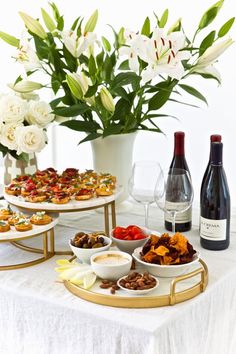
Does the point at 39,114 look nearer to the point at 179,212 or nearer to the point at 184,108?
the point at 179,212

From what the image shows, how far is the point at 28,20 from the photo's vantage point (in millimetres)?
1555

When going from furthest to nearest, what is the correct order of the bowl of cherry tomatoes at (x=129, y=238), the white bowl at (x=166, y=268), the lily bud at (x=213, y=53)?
the lily bud at (x=213, y=53)
the bowl of cherry tomatoes at (x=129, y=238)
the white bowl at (x=166, y=268)

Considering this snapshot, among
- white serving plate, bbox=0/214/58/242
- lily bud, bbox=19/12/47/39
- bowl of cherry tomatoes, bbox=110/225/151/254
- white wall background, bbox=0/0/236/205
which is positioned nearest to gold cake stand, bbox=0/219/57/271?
white serving plate, bbox=0/214/58/242

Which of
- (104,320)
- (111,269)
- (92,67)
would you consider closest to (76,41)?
(92,67)

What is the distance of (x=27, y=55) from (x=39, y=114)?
0.54 ft

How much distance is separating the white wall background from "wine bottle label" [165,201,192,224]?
0.83m

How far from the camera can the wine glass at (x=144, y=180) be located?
1.35 metres

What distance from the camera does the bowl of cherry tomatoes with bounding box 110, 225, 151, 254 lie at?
4.03 feet

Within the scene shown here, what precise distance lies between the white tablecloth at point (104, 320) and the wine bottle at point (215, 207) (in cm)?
4

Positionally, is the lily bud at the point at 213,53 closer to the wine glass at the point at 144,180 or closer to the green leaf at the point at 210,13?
the green leaf at the point at 210,13

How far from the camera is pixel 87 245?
1193mm

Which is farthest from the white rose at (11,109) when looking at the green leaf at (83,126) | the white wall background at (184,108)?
the white wall background at (184,108)

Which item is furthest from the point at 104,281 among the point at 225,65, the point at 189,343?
the point at 225,65

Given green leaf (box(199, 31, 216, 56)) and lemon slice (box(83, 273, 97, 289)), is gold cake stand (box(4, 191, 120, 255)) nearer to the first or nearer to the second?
lemon slice (box(83, 273, 97, 289))
